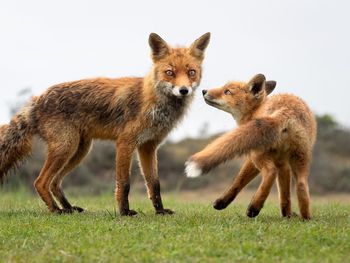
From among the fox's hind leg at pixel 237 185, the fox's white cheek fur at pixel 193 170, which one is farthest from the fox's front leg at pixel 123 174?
the fox's white cheek fur at pixel 193 170

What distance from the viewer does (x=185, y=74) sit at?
9.61 meters

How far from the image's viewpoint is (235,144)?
26.1 ft

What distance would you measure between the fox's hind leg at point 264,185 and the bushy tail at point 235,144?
1.48 ft

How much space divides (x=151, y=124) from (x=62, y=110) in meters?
1.43

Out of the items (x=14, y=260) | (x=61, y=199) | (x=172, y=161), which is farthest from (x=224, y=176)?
(x=14, y=260)

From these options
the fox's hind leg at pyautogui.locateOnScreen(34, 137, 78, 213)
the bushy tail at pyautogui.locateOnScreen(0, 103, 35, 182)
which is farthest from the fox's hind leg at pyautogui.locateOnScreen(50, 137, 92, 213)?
the bushy tail at pyautogui.locateOnScreen(0, 103, 35, 182)

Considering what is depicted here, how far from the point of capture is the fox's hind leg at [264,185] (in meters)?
8.55

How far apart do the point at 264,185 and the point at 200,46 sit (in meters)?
2.67

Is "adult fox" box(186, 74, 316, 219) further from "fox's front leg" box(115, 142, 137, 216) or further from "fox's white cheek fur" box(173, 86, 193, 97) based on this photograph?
"fox's front leg" box(115, 142, 137, 216)

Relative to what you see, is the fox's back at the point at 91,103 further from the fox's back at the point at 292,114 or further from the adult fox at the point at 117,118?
the fox's back at the point at 292,114

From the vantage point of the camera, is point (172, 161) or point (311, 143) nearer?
point (311, 143)

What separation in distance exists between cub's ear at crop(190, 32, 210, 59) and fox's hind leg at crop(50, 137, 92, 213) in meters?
2.14

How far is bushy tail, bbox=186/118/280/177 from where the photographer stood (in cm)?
760

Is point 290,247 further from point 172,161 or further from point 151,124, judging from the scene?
point 172,161
